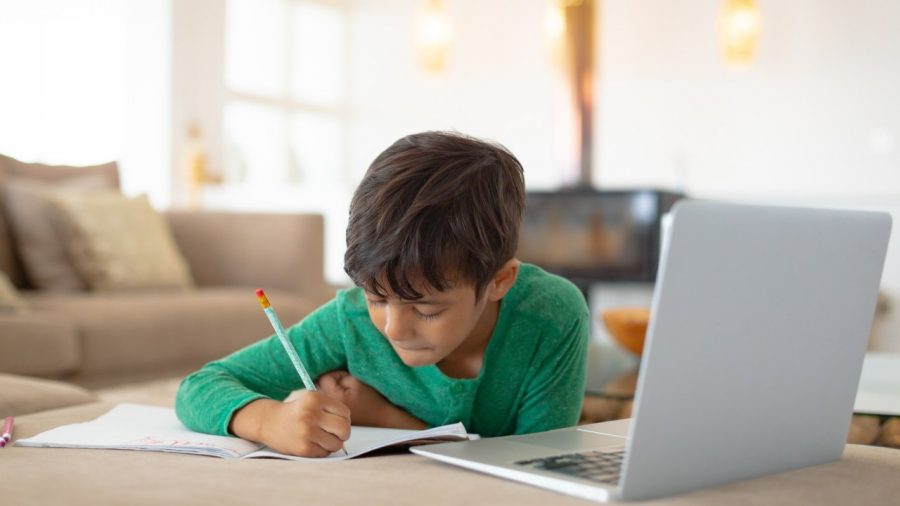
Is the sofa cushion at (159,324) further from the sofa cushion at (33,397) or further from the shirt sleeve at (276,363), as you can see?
the shirt sleeve at (276,363)

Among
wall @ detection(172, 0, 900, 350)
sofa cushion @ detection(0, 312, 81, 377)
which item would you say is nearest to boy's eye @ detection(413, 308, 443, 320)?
sofa cushion @ detection(0, 312, 81, 377)

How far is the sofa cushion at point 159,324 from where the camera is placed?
2.99 metres

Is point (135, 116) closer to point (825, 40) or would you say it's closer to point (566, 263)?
point (566, 263)

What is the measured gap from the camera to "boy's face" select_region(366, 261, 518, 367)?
1.05 metres

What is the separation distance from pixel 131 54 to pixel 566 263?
2669 millimetres

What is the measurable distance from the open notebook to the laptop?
0.22ft

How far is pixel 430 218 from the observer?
1054mm

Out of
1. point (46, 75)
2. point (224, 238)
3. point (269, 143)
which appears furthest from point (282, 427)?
point (269, 143)

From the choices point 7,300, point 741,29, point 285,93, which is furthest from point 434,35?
point 7,300

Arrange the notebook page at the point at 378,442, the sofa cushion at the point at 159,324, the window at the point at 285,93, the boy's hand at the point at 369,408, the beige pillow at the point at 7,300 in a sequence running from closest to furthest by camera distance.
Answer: the notebook page at the point at 378,442
the boy's hand at the point at 369,408
the beige pillow at the point at 7,300
the sofa cushion at the point at 159,324
the window at the point at 285,93

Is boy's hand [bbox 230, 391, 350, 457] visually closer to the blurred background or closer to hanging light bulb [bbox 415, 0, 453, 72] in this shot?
the blurred background

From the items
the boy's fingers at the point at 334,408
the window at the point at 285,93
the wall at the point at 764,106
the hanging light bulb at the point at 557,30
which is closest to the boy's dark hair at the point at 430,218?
the boy's fingers at the point at 334,408

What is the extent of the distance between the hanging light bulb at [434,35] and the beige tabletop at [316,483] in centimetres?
533

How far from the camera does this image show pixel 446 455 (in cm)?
93
